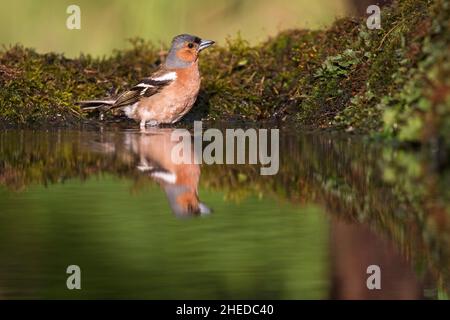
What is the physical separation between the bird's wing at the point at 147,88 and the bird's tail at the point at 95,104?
6cm

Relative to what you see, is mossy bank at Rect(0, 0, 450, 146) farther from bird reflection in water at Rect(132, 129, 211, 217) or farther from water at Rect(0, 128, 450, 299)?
bird reflection in water at Rect(132, 129, 211, 217)

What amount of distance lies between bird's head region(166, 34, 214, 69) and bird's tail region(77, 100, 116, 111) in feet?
2.60

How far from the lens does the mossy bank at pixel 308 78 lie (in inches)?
361

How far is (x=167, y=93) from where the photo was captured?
504 inches

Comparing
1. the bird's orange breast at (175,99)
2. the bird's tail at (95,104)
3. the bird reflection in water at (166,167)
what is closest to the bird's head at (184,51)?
the bird's orange breast at (175,99)

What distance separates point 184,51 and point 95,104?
113 cm

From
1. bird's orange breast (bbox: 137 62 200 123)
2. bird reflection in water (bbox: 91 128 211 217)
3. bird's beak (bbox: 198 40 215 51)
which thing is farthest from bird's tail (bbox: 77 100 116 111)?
bird's beak (bbox: 198 40 215 51)

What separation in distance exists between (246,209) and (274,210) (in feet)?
0.66

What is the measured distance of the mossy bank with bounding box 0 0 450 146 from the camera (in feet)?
30.1

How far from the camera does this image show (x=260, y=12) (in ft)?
52.6

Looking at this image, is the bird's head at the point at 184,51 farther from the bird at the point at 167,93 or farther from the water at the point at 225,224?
the water at the point at 225,224

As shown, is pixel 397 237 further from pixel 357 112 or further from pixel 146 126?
pixel 146 126
